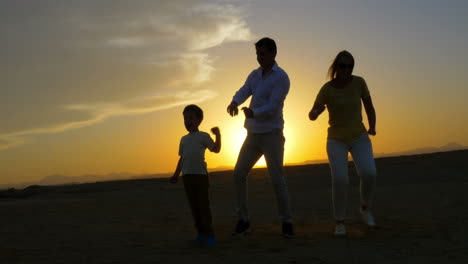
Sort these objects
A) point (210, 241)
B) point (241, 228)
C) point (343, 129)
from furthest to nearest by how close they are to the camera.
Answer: point (241, 228) → point (343, 129) → point (210, 241)

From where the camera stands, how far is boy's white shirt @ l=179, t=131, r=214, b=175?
5992mm

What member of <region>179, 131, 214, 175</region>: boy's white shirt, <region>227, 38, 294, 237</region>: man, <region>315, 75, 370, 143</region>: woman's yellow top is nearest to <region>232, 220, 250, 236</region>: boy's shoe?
<region>227, 38, 294, 237</region>: man

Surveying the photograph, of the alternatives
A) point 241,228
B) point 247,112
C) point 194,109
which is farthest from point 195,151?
→ point 241,228

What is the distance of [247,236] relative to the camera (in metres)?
6.66

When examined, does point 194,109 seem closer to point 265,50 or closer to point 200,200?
point 200,200

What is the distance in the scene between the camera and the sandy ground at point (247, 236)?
5.28 metres

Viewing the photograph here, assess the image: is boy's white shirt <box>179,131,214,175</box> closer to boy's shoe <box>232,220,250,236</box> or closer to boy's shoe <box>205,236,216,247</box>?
boy's shoe <box>205,236,216,247</box>

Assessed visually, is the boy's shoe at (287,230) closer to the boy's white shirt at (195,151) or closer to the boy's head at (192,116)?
the boy's white shirt at (195,151)

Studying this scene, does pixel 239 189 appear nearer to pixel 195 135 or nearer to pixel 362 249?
pixel 195 135

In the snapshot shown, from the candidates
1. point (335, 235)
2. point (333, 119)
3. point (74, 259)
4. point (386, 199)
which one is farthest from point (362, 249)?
point (386, 199)

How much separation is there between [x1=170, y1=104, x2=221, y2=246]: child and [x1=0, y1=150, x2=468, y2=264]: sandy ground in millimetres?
251

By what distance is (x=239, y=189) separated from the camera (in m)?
6.80

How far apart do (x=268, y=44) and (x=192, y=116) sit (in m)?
1.32

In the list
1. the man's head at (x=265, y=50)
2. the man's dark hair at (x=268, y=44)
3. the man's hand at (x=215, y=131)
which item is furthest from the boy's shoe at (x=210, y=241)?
the man's dark hair at (x=268, y=44)
